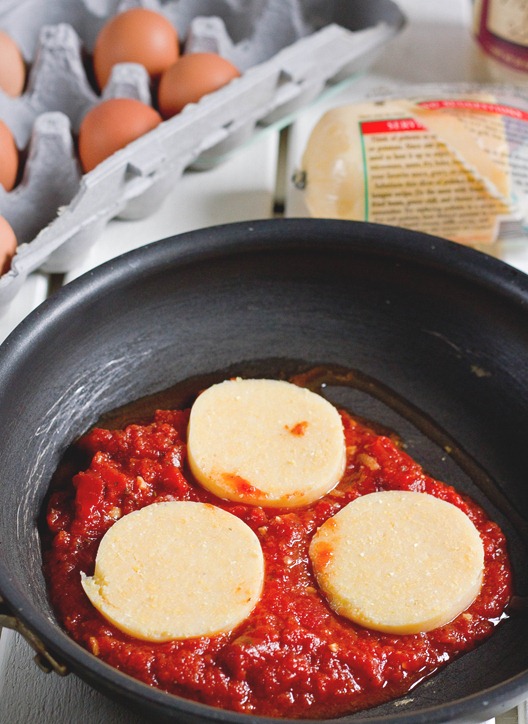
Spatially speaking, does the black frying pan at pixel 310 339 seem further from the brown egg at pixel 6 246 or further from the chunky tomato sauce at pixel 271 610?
the brown egg at pixel 6 246

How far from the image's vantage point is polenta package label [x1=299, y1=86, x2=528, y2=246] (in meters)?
1.68

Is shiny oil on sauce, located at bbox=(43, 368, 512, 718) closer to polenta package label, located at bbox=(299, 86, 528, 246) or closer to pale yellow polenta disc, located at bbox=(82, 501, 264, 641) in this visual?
pale yellow polenta disc, located at bbox=(82, 501, 264, 641)

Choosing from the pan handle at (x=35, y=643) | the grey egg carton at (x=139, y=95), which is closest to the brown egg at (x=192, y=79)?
the grey egg carton at (x=139, y=95)

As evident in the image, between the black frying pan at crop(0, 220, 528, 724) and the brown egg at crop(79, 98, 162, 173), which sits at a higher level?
the brown egg at crop(79, 98, 162, 173)

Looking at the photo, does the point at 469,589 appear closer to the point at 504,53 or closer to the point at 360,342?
the point at 360,342

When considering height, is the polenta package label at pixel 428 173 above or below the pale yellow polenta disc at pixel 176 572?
below

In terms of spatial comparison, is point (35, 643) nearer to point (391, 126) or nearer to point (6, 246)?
point (6, 246)

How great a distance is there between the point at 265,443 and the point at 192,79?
2.74 feet

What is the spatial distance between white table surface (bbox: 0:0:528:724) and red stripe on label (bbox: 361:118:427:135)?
22cm

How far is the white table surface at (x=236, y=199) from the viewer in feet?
3.74

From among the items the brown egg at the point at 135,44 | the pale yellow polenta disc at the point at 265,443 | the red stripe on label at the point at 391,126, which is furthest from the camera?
the brown egg at the point at 135,44

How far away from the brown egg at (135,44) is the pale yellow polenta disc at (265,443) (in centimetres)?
85

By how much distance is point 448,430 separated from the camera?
4.74 ft

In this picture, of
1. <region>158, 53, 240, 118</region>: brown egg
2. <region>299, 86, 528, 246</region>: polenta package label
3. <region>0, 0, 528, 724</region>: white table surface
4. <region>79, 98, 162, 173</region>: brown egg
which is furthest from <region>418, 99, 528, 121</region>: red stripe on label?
<region>79, 98, 162, 173</region>: brown egg
